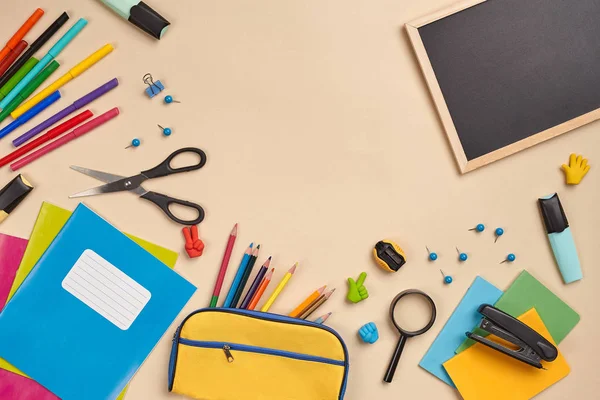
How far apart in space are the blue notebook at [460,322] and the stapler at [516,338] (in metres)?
0.03

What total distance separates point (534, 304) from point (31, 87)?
0.96 meters

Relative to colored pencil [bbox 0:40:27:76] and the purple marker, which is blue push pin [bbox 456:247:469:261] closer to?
the purple marker

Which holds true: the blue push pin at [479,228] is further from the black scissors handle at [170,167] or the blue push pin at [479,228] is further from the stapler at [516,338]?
the black scissors handle at [170,167]

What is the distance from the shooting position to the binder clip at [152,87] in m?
0.96

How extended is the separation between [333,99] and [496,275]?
→ 0.43 meters

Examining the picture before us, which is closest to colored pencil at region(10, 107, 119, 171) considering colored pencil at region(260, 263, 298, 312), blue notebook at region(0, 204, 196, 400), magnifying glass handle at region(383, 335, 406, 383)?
blue notebook at region(0, 204, 196, 400)

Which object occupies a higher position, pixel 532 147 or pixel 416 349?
pixel 532 147

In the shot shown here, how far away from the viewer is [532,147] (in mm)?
996

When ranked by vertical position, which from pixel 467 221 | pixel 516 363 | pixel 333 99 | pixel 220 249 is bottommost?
pixel 516 363

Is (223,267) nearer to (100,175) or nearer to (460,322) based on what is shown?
(100,175)

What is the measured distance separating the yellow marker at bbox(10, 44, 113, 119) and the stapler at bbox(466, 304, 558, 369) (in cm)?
79

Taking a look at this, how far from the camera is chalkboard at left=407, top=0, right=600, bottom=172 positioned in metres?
0.96

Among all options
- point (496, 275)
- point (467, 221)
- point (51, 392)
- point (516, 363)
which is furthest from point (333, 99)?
point (51, 392)

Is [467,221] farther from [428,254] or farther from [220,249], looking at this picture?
[220,249]
